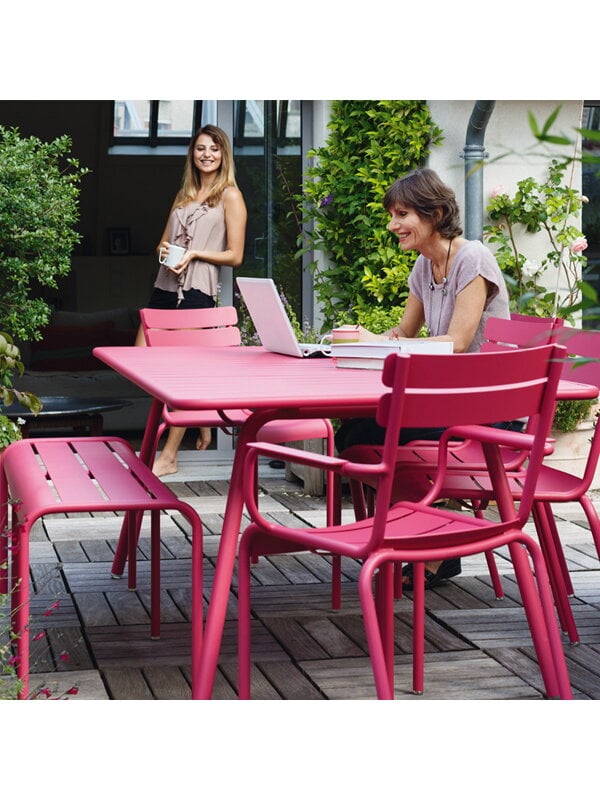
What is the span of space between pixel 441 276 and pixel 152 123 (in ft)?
17.9

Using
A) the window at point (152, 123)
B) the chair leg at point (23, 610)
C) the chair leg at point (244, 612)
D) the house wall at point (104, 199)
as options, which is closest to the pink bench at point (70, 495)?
the chair leg at point (23, 610)

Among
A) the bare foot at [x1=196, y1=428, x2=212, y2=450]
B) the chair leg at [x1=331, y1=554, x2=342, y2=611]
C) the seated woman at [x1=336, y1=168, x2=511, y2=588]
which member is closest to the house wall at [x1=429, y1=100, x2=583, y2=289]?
the bare foot at [x1=196, y1=428, x2=212, y2=450]

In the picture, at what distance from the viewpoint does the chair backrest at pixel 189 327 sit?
4629 millimetres

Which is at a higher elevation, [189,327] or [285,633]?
[189,327]

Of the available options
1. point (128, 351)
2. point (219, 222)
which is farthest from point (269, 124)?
point (128, 351)

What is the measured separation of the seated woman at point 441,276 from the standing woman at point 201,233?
8.12ft

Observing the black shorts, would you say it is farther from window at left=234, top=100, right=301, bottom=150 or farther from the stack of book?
the stack of book

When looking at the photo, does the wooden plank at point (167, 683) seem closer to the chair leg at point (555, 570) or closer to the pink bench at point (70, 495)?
the pink bench at point (70, 495)

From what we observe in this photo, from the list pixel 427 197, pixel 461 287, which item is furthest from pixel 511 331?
pixel 427 197

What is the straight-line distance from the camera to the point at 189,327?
4680 mm

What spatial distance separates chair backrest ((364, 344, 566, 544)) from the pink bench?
0.58 m

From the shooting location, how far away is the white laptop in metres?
3.57

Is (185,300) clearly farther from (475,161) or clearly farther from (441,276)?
(441,276)

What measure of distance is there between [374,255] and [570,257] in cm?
99
